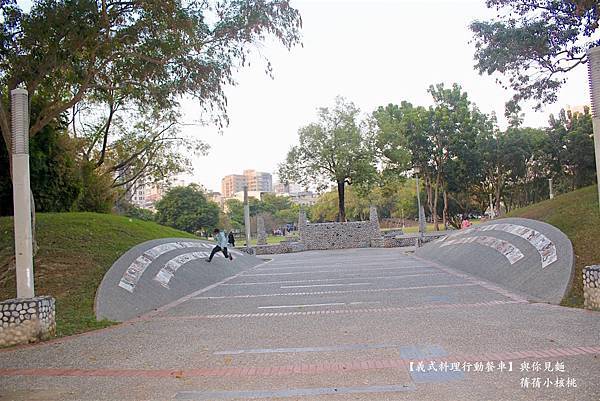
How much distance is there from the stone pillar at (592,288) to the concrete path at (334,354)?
0.94 ft

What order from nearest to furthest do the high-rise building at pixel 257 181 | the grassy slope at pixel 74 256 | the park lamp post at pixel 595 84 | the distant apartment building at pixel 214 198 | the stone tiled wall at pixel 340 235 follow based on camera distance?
the park lamp post at pixel 595 84
the grassy slope at pixel 74 256
the stone tiled wall at pixel 340 235
the distant apartment building at pixel 214 198
the high-rise building at pixel 257 181

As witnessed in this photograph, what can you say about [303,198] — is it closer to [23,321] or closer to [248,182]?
[248,182]

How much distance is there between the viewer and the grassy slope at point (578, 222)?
32.1ft

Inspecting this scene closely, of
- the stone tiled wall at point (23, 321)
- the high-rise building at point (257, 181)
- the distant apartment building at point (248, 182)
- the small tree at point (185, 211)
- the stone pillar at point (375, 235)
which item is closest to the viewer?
the stone tiled wall at point (23, 321)

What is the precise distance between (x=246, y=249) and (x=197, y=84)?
18.4 meters

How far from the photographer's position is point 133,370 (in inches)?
238

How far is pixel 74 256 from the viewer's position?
13930 millimetres

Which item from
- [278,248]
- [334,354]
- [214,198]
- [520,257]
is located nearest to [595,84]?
[520,257]

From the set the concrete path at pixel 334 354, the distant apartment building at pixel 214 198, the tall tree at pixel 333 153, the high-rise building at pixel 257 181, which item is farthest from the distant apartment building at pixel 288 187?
the concrete path at pixel 334 354

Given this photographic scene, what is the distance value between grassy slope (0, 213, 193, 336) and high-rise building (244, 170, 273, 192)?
161 m

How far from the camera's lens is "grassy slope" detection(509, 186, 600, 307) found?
32.1 feet

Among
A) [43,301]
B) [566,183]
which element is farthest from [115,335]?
[566,183]

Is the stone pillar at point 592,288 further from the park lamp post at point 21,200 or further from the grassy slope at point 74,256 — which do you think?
the park lamp post at point 21,200

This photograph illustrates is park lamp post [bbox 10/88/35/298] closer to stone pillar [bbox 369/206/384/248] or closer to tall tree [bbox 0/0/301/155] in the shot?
tall tree [bbox 0/0/301/155]
